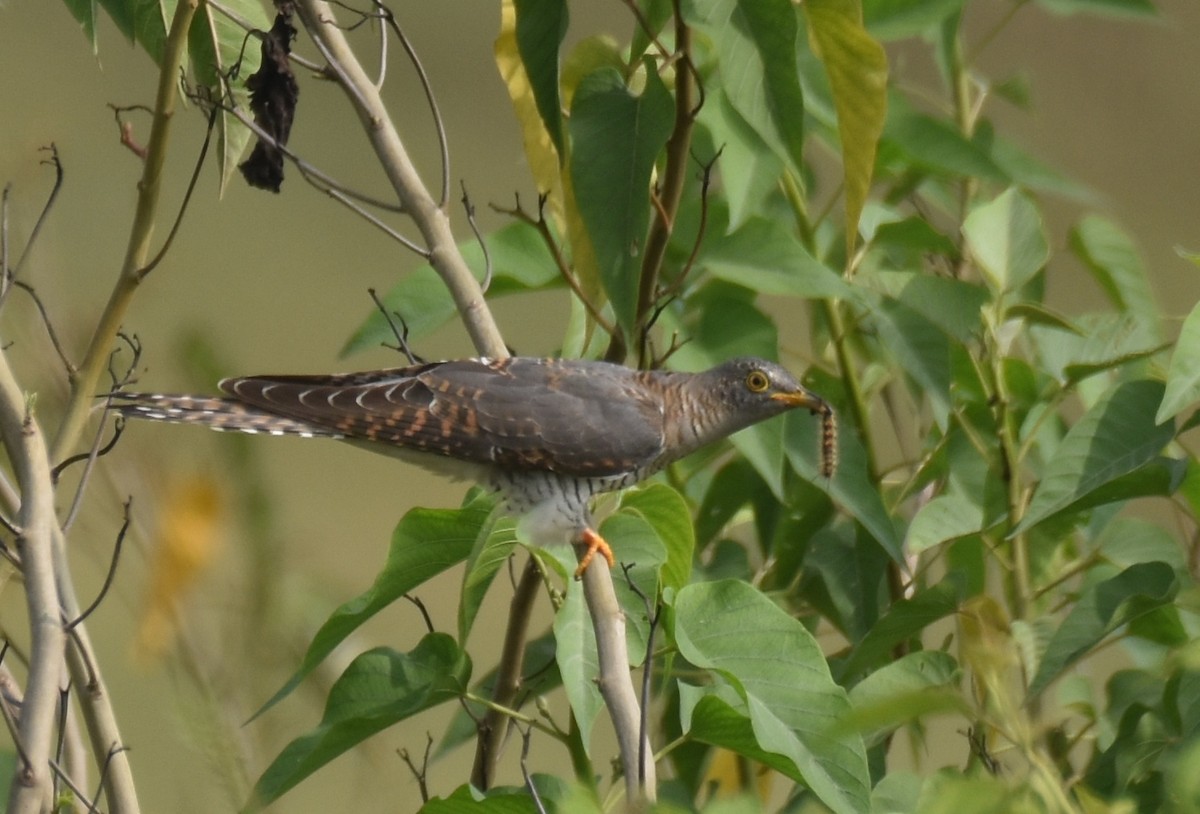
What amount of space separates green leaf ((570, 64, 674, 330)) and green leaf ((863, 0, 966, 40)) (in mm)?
671

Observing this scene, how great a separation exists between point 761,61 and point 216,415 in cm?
107

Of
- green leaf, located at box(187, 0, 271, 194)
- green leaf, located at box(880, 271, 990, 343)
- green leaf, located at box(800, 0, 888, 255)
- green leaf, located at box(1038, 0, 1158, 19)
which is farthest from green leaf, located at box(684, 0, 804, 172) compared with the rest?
green leaf, located at box(1038, 0, 1158, 19)

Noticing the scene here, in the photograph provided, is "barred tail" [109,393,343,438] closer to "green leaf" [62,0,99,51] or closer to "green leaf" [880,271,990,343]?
"green leaf" [62,0,99,51]

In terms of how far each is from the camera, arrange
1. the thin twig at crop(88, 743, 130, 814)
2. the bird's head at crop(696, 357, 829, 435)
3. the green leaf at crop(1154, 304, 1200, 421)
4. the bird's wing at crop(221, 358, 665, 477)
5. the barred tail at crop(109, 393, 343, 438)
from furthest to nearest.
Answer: the bird's wing at crop(221, 358, 665, 477), the bird's head at crop(696, 357, 829, 435), the barred tail at crop(109, 393, 343, 438), the green leaf at crop(1154, 304, 1200, 421), the thin twig at crop(88, 743, 130, 814)

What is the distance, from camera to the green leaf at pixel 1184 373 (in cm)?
148

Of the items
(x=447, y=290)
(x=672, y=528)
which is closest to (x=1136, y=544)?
(x=672, y=528)

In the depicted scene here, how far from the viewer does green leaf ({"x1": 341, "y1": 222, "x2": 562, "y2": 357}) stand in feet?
6.99

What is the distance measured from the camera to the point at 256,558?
1.35 meters

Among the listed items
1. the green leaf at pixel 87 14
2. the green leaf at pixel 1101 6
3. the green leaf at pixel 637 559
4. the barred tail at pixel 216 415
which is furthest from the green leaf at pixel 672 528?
the green leaf at pixel 1101 6

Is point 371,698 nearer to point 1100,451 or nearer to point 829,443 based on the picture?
point 829,443

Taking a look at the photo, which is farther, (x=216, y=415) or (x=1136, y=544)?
(x=216, y=415)

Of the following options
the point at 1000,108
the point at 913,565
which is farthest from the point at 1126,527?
the point at 1000,108

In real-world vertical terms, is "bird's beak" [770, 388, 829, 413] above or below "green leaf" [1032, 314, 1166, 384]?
above

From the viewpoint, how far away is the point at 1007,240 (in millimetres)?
2082
